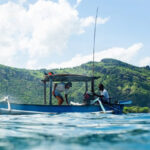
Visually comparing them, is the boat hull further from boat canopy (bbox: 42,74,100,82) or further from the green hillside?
the green hillside

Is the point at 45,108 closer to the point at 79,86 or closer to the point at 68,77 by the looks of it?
A: the point at 68,77

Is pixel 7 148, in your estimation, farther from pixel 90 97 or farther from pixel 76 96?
pixel 76 96

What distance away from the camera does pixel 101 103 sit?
1359 cm

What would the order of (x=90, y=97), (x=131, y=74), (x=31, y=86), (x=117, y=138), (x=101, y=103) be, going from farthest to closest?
(x=131, y=74), (x=31, y=86), (x=90, y=97), (x=101, y=103), (x=117, y=138)

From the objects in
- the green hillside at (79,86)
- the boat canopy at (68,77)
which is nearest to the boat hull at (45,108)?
the boat canopy at (68,77)

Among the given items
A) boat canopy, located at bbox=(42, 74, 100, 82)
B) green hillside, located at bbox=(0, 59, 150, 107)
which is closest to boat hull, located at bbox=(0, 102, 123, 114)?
boat canopy, located at bbox=(42, 74, 100, 82)

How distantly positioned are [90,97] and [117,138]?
10.3m

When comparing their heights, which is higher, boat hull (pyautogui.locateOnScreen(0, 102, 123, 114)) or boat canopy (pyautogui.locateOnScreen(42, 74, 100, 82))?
boat canopy (pyautogui.locateOnScreen(42, 74, 100, 82))

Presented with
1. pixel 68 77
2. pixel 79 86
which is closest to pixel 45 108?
pixel 68 77

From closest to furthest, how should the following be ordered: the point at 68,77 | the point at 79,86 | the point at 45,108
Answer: the point at 45,108 → the point at 68,77 → the point at 79,86

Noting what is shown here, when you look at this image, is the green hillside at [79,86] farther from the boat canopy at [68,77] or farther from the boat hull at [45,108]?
the boat hull at [45,108]

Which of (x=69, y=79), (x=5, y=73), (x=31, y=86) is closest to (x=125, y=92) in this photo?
(x=31, y=86)

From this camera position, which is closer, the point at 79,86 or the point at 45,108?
the point at 45,108

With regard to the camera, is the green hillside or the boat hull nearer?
the boat hull
